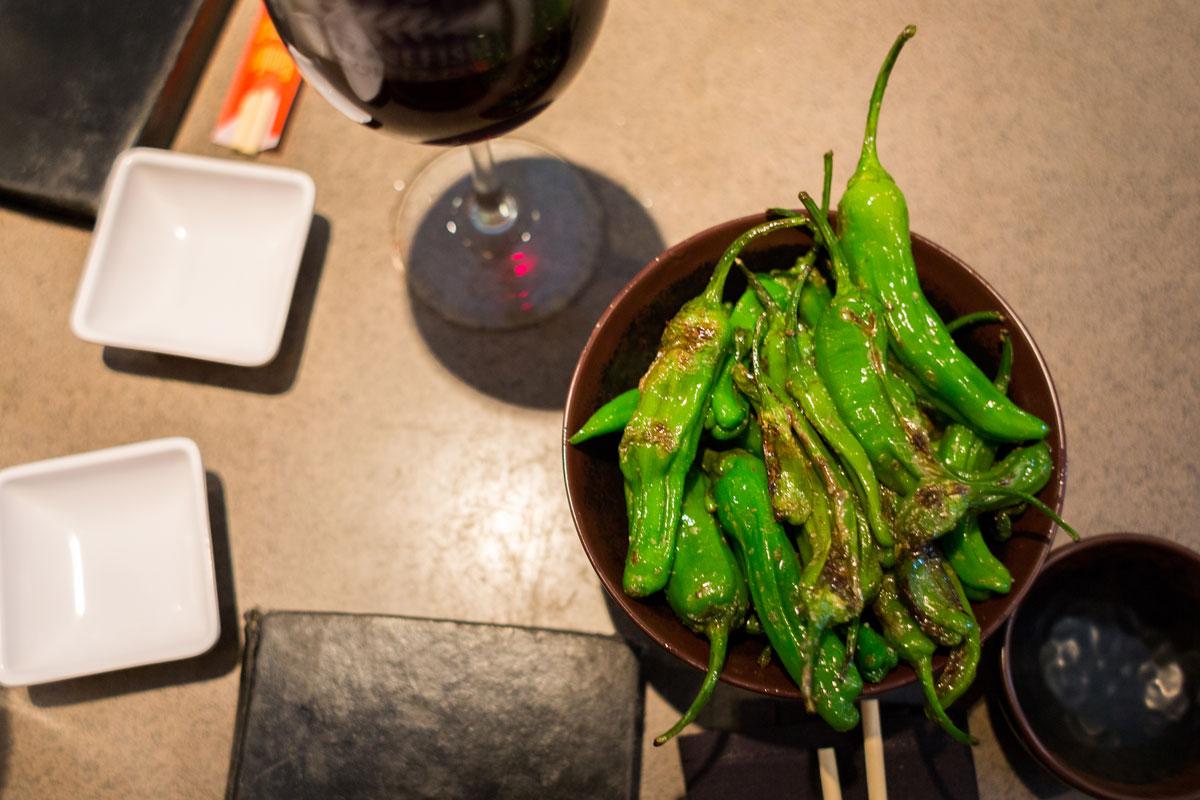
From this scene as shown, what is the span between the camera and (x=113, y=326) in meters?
0.94

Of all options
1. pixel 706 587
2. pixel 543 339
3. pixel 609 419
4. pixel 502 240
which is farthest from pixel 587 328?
pixel 706 587

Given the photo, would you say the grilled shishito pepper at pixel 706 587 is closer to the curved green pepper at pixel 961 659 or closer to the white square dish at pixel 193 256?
the curved green pepper at pixel 961 659

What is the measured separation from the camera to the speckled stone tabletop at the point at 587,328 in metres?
0.92

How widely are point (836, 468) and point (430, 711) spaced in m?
0.45

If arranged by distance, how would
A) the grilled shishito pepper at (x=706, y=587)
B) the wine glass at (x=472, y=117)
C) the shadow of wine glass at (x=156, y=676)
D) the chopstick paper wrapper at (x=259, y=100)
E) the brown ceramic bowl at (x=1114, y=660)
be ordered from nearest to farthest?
1. the wine glass at (x=472, y=117)
2. the grilled shishito pepper at (x=706, y=587)
3. the brown ceramic bowl at (x=1114, y=660)
4. the shadow of wine glass at (x=156, y=676)
5. the chopstick paper wrapper at (x=259, y=100)

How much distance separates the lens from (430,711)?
86 cm

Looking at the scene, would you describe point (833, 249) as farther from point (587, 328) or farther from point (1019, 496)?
point (587, 328)

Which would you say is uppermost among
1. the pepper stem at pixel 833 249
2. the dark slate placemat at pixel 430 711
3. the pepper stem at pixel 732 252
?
the pepper stem at pixel 833 249

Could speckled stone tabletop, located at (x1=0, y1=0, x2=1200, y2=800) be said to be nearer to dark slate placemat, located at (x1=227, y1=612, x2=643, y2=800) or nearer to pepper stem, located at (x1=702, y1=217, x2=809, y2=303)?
dark slate placemat, located at (x1=227, y1=612, x2=643, y2=800)

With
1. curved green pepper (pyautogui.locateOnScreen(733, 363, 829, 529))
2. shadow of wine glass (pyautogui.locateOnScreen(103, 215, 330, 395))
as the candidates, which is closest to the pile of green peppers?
curved green pepper (pyautogui.locateOnScreen(733, 363, 829, 529))

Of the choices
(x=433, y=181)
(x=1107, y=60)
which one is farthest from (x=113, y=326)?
(x=1107, y=60)

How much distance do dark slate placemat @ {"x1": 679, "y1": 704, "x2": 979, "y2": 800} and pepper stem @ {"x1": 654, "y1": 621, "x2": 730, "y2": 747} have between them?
0.62 ft

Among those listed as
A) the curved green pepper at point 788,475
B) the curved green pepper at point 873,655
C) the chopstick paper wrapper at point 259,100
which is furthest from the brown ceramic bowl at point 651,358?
the chopstick paper wrapper at point 259,100

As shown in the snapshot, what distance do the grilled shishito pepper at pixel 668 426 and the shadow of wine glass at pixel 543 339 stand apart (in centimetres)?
27
